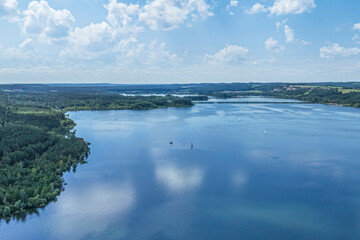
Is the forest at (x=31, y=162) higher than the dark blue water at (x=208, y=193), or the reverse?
the forest at (x=31, y=162)

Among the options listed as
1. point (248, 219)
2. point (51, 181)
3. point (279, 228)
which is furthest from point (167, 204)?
point (51, 181)

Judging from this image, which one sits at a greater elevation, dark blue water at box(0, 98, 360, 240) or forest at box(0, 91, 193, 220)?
forest at box(0, 91, 193, 220)

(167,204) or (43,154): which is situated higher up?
(43,154)

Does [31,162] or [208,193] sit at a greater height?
[31,162]

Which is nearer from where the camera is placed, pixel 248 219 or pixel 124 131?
pixel 248 219

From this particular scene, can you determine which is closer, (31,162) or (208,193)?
(208,193)

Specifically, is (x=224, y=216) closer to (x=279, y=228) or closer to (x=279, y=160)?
(x=279, y=228)

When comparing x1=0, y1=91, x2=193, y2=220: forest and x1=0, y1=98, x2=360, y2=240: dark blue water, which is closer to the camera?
x1=0, y1=98, x2=360, y2=240: dark blue water

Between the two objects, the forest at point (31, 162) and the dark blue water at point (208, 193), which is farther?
the forest at point (31, 162)
